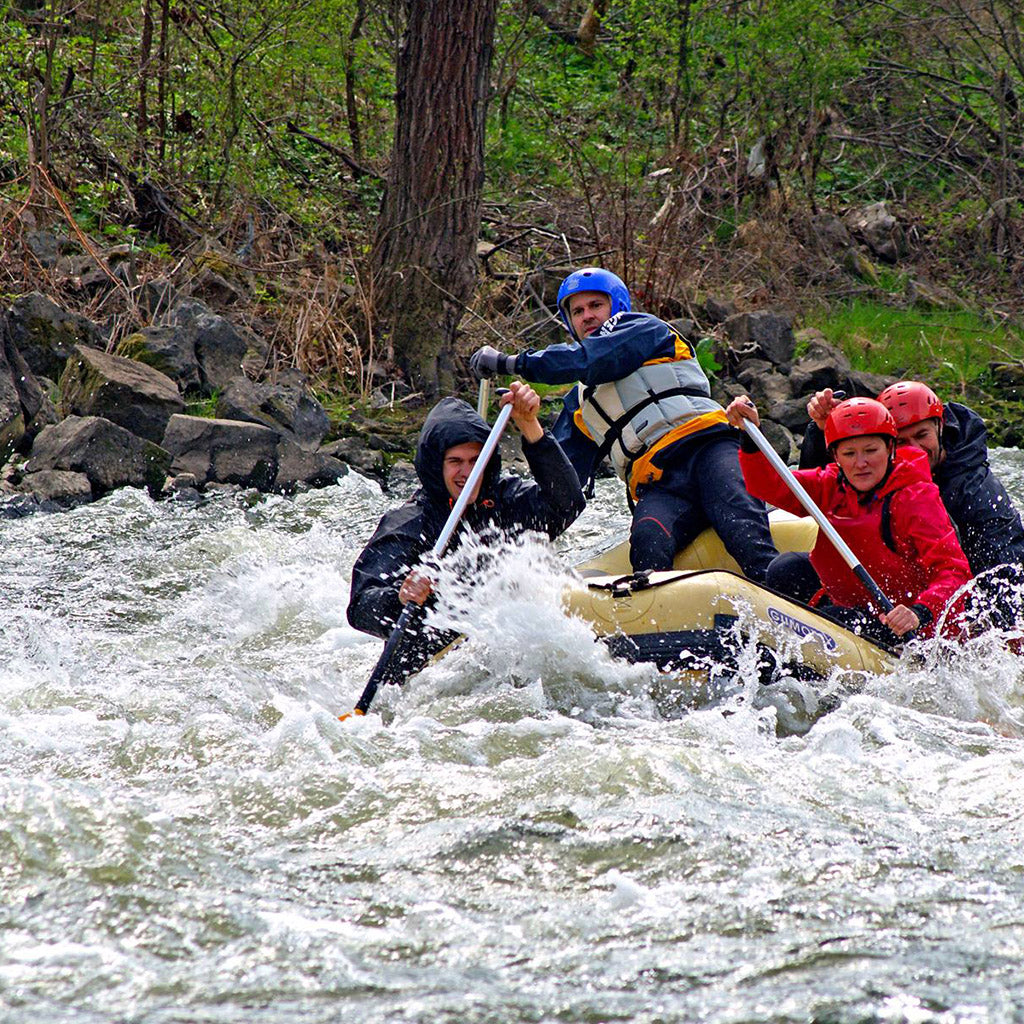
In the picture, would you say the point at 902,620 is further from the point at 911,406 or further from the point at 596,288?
the point at 596,288

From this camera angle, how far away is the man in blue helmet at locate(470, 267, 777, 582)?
590cm

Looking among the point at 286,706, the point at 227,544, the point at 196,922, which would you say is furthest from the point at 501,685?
the point at 227,544

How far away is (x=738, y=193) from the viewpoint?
1485 centimetres

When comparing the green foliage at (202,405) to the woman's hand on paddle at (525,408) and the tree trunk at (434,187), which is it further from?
the woman's hand on paddle at (525,408)

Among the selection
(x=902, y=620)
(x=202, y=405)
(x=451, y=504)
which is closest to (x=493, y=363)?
(x=451, y=504)

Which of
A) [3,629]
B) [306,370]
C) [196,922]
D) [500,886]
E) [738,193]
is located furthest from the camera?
[738,193]

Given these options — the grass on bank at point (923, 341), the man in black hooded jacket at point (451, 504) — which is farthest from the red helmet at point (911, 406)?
the grass on bank at point (923, 341)

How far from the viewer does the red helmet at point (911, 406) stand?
543 centimetres

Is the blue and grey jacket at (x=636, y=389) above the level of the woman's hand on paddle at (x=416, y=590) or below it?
above

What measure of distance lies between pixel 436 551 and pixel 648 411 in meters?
1.40

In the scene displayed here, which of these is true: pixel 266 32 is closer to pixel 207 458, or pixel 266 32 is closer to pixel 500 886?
pixel 207 458

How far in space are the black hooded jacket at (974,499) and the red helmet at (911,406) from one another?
149mm

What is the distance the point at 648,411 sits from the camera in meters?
6.20

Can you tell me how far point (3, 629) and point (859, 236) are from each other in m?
11.4
